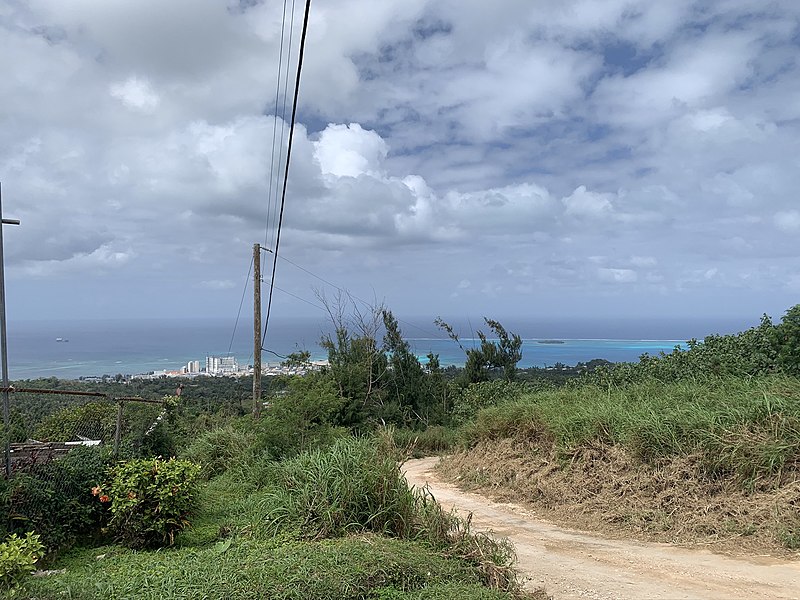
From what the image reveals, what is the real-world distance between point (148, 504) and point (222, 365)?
1011 inches

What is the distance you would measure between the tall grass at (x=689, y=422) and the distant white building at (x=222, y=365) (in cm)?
2185

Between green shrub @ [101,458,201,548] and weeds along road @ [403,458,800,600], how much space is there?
3510mm

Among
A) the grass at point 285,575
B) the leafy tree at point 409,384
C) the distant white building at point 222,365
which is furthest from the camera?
the distant white building at point 222,365

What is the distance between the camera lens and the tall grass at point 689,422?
759 cm

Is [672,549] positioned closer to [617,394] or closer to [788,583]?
[788,583]

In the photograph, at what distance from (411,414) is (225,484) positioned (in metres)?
9.19

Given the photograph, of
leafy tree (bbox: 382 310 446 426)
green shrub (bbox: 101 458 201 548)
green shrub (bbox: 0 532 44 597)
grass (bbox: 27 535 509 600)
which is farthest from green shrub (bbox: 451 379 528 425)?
green shrub (bbox: 0 532 44 597)

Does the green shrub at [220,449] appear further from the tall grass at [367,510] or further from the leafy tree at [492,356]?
the leafy tree at [492,356]

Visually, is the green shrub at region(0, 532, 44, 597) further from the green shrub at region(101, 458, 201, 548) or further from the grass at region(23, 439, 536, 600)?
the green shrub at region(101, 458, 201, 548)

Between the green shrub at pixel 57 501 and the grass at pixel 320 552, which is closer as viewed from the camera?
the grass at pixel 320 552

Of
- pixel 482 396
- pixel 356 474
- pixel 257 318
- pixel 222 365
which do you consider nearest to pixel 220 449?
pixel 257 318

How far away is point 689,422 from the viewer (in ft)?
27.1

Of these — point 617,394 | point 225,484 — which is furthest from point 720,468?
point 225,484

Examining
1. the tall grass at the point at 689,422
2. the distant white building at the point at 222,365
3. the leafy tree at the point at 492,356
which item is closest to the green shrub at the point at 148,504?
the tall grass at the point at 689,422
